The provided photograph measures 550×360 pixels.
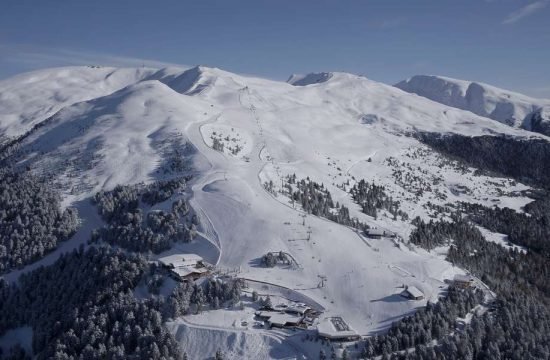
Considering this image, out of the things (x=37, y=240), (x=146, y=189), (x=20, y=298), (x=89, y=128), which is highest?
(x=89, y=128)

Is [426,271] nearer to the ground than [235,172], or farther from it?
nearer to the ground

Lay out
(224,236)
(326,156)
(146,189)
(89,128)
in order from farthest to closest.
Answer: (326,156) < (89,128) < (146,189) < (224,236)

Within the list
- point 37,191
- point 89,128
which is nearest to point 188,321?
point 37,191

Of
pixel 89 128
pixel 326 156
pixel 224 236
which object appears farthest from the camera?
pixel 326 156

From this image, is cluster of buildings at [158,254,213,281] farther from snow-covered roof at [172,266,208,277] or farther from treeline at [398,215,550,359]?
treeline at [398,215,550,359]

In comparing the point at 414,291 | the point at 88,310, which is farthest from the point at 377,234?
the point at 88,310

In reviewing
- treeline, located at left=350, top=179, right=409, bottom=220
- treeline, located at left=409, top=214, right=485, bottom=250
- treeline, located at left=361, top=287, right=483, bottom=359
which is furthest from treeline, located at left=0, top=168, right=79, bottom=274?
treeline, located at left=409, top=214, right=485, bottom=250

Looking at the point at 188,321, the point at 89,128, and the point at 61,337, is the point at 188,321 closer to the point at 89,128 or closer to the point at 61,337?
the point at 61,337
